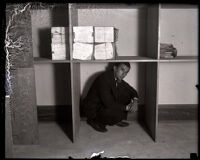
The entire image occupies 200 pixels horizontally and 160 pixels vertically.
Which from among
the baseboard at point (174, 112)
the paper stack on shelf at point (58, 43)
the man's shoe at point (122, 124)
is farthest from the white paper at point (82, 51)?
the baseboard at point (174, 112)

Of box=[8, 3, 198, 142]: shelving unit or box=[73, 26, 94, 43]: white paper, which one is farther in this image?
box=[8, 3, 198, 142]: shelving unit

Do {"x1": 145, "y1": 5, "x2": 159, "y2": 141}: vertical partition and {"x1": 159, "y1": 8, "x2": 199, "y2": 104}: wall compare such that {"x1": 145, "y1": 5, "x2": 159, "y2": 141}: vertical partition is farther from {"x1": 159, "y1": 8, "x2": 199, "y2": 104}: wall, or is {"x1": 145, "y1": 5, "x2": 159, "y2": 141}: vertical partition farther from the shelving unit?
{"x1": 159, "y1": 8, "x2": 199, "y2": 104}: wall

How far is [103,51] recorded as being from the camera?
226cm

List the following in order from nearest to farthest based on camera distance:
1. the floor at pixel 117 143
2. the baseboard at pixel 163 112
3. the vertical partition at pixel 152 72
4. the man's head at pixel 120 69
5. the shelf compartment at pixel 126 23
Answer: the floor at pixel 117 143, the vertical partition at pixel 152 72, the man's head at pixel 120 69, the shelf compartment at pixel 126 23, the baseboard at pixel 163 112

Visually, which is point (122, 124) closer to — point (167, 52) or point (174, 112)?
point (174, 112)

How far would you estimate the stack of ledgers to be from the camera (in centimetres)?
220

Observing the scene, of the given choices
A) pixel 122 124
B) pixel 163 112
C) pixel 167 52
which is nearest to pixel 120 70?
pixel 167 52

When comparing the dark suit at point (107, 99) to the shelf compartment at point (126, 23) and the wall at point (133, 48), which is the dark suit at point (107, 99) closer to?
the wall at point (133, 48)

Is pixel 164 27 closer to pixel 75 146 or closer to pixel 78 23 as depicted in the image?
pixel 78 23

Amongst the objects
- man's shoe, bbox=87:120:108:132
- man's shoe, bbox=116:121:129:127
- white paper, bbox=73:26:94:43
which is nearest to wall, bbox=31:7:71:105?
man's shoe, bbox=87:120:108:132

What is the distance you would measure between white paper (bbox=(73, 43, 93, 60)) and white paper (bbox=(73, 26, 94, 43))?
4cm

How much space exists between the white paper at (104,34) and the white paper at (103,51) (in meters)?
0.04

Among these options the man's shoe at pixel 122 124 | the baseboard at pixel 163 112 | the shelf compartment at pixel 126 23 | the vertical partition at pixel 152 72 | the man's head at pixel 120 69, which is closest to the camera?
the vertical partition at pixel 152 72

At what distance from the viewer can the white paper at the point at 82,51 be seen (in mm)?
2205
